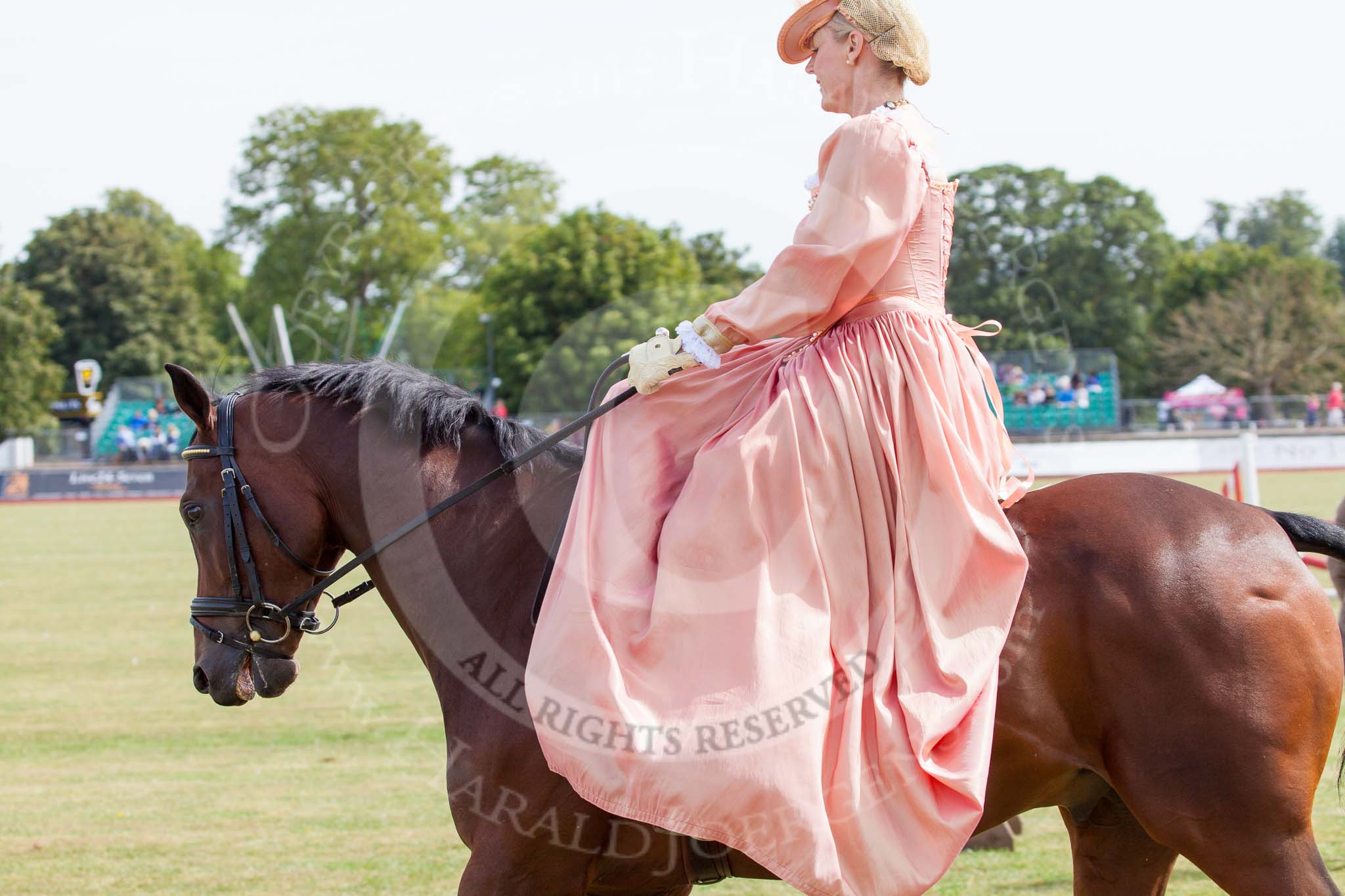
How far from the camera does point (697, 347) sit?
3070mm

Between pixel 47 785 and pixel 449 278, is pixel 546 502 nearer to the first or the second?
pixel 47 785

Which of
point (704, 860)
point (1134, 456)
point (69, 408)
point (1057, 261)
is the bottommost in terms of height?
point (1134, 456)

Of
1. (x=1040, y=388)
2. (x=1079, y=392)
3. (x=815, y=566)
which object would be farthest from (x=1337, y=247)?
(x=815, y=566)

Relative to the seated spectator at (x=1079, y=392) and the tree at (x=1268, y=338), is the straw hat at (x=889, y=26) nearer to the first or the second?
the seated spectator at (x=1079, y=392)

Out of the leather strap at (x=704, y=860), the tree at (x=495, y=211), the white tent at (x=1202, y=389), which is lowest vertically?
the white tent at (x=1202, y=389)

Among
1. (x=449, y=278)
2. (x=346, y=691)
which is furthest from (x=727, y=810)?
(x=449, y=278)

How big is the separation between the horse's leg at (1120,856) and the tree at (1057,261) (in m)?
28.4

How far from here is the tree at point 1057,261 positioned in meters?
36.2

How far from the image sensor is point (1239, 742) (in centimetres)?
286

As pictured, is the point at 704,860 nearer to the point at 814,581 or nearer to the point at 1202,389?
the point at 814,581

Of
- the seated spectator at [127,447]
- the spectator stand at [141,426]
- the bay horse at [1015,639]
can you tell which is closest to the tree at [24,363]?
the spectator stand at [141,426]

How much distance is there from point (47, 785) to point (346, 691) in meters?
2.83

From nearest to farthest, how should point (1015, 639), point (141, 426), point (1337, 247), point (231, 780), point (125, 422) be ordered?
1. point (1015, 639)
2. point (231, 780)
3. point (141, 426)
4. point (125, 422)
5. point (1337, 247)

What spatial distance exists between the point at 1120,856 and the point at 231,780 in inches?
217
